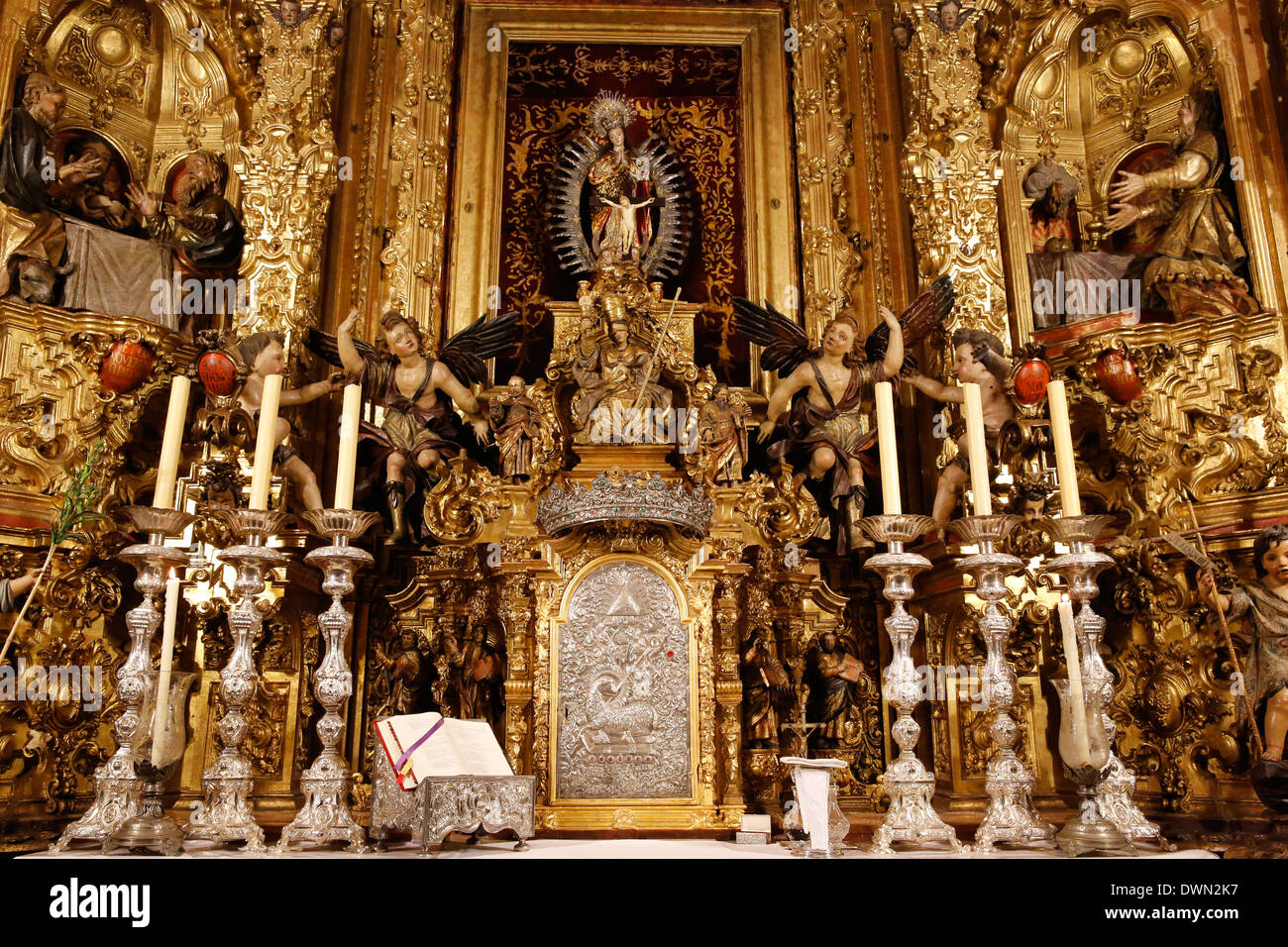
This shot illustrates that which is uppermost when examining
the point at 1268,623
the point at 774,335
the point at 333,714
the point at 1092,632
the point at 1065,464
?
the point at 774,335

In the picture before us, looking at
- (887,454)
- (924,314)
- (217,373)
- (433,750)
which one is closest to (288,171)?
(217,373)

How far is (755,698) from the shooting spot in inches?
191

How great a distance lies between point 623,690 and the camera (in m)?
4.54

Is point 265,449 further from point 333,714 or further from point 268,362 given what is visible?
point 268,362

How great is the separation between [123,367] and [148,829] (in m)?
3.65

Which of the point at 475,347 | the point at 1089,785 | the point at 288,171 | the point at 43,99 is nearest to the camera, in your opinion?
the point at 1089,785

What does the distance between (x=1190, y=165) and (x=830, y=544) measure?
3.56m

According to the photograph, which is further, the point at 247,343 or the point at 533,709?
the point at 247,343

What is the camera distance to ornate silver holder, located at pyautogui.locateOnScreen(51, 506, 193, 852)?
341 cm

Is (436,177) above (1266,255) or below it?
above

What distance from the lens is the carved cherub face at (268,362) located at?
5910 mm
